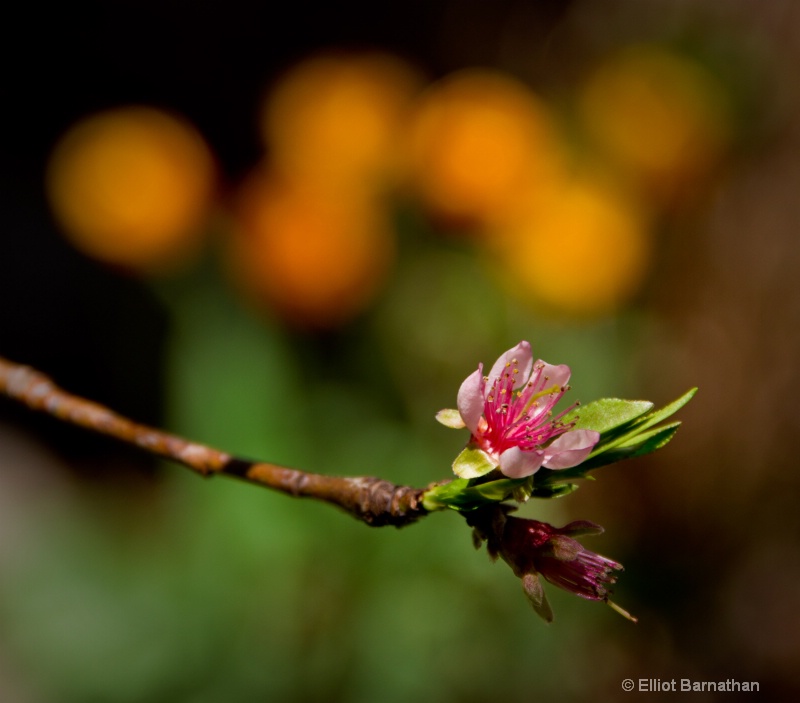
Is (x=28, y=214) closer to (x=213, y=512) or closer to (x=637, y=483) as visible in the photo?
(x=213, y=512)

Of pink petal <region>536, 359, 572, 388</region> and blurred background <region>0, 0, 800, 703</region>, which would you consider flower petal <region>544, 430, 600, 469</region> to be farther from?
blurred background <region>0, 0, 800, 703</region>

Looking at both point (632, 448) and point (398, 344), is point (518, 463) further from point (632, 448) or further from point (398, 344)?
point (398, 344)

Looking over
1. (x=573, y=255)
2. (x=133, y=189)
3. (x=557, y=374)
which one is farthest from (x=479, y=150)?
(x=557, y=374)

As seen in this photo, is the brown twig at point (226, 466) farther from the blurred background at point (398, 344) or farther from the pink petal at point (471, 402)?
the blurred background at point (398, 344)

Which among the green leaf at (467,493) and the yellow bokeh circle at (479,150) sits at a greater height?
the yellow bokeh circle at (479,150)

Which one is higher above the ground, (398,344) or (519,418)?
(398,344)

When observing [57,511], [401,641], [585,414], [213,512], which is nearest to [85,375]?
[57,511]

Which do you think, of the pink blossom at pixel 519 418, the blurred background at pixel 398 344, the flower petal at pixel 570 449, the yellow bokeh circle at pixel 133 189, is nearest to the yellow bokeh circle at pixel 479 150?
the blurred background at pixel 398 344

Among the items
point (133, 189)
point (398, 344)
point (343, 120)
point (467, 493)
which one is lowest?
point (467, 493)
